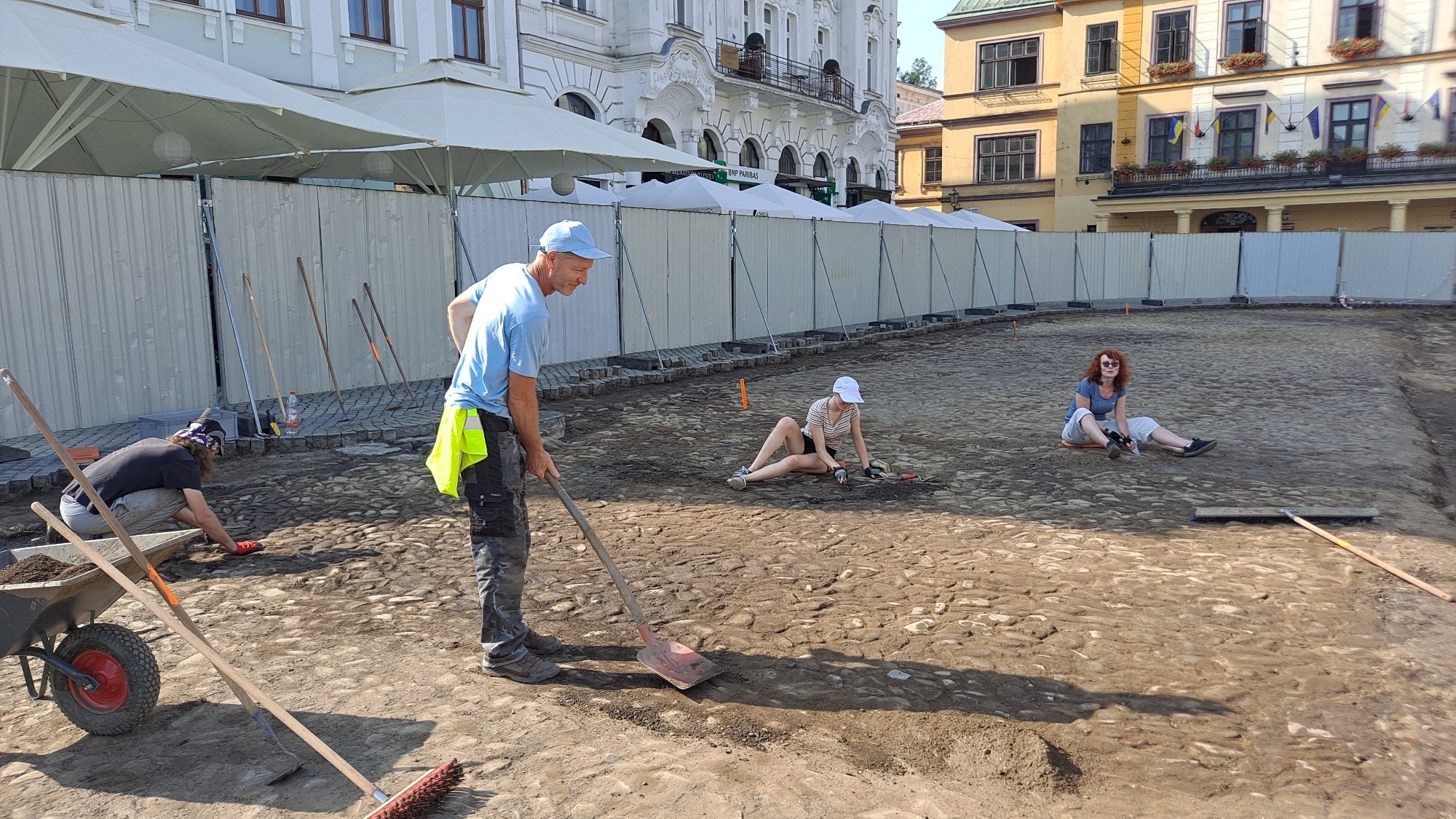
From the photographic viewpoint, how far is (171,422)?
8297 mm

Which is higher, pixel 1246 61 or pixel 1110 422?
pixel 1246 61

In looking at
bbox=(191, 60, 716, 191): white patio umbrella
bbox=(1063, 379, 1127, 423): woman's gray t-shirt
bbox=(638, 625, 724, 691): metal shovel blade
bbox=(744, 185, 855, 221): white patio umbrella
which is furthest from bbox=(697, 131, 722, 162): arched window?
bbox=(638, 625, 724, 691): metal shovel blade

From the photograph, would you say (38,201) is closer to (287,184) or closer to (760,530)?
(287,184)

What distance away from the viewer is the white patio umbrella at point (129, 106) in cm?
804

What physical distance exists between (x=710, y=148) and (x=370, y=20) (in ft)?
37.5

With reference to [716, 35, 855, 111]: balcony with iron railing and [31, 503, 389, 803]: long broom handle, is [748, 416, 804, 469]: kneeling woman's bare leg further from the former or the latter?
[716, 35, 855, 111]: balcony with iron railing

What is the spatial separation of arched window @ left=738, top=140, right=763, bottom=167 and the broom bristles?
27980 mm

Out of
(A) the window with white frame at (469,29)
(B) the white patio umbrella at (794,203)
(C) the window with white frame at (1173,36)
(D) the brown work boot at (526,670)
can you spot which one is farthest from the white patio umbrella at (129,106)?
(C) the window with white frame at (1173,36)

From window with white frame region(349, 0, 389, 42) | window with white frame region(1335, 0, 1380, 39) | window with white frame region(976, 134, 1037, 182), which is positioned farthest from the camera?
window with white frame region(976, 134, 1037, 182)

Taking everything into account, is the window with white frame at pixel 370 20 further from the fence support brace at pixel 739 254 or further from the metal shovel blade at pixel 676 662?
the metal shovel blade at pixel 676 662

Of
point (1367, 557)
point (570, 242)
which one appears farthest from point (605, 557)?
point (1367, 557)

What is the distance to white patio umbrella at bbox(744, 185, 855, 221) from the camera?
1980cm

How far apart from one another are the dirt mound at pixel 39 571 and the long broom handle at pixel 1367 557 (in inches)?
236

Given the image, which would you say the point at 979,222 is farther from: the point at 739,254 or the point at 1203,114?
the point at 1203,114
